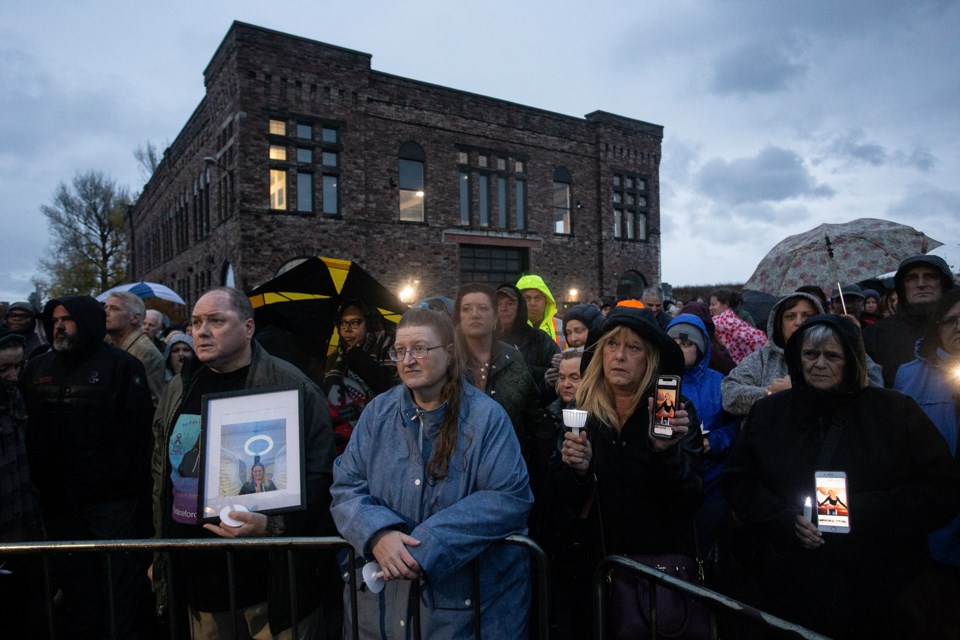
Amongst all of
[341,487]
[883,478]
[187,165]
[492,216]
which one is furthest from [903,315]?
[187,165]

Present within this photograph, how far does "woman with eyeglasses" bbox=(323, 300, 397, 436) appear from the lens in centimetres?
395

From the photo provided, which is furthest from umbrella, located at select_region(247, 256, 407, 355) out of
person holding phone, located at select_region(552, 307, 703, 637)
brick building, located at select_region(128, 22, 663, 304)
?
brick building, located at select_region(128, 22, 663, 304)

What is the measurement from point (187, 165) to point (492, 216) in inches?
488

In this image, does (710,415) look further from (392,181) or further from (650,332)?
(392,181)

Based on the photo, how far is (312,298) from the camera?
5.03 meters

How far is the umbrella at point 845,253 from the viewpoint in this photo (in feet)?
15.4

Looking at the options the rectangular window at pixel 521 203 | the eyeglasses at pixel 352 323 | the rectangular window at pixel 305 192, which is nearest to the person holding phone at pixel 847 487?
the eyeglasses at pixel 352 323

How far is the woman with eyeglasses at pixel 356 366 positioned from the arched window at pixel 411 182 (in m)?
14.6

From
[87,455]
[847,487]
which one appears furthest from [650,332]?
Answer: [87,455]

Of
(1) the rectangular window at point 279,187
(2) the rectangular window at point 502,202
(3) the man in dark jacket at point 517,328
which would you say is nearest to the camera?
(3) the man in dark jacket at point 517,328

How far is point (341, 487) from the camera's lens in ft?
7.41

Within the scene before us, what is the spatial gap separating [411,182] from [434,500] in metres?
18.1

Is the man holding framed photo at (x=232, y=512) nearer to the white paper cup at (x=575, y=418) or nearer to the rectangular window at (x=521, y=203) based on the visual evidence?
the white paper cup at (x=575, y=418)

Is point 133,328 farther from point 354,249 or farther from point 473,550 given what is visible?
point 354,249
